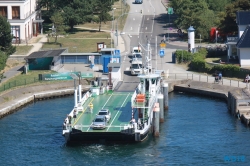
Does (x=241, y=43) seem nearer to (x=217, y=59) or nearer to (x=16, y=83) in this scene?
(x=217, y=59)

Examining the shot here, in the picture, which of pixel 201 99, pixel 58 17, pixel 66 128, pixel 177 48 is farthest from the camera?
pixel 58 17

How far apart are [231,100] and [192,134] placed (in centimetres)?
1289

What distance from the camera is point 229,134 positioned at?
89125 mm

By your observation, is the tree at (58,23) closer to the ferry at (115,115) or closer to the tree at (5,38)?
the tree at (5,38)

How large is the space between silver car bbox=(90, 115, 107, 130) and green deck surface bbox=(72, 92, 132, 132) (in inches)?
18.2

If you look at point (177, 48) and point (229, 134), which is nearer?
point (229, 134)

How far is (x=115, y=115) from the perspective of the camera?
90375mm

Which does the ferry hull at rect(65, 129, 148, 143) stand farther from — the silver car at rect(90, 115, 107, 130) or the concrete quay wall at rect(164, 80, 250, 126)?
the concrete quay wall at rect(164, 80, 250, 126)

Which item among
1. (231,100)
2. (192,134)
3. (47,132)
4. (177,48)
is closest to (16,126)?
(47,132)

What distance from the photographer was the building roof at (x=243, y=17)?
127 m

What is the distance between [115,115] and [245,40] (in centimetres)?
3801

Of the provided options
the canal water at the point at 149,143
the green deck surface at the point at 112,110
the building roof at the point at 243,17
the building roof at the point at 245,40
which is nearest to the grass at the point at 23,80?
the canal water at the point at 149,143

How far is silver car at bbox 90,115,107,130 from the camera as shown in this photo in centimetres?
8394

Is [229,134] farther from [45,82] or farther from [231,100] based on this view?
[45,82]
